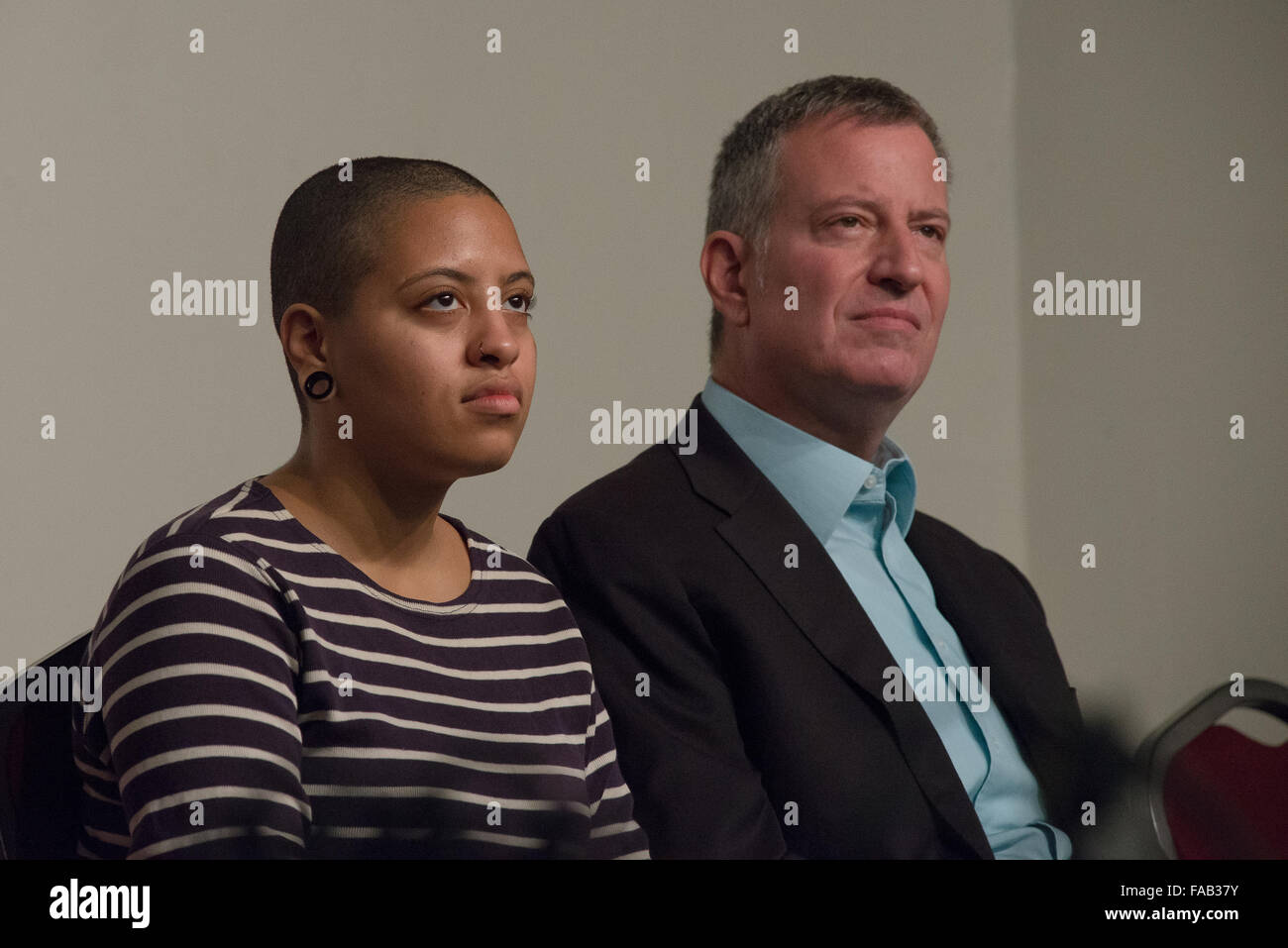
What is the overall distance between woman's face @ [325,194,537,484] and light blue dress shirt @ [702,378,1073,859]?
1.18 ft

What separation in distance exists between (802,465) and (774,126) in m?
0.34

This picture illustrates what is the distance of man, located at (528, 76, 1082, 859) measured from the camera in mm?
1174

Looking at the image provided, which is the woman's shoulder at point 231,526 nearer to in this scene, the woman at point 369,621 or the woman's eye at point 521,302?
the woman at point 369,621

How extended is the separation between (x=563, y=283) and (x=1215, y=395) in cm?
109

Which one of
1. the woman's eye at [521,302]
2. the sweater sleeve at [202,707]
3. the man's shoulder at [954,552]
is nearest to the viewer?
the sweater sleeve at [202,707]

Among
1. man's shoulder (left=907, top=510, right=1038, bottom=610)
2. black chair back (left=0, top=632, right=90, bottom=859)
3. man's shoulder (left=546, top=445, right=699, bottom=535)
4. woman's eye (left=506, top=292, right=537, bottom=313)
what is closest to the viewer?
black chair back (left=0, top=632, right=90, bottom=859)

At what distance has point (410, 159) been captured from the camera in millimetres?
1122

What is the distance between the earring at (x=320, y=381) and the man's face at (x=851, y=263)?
48 centimetres

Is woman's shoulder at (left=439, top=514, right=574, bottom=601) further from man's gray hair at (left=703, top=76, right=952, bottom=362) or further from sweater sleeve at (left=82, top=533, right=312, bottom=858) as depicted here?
man's gray hair at (left=703, top=76, right=952, bottom=362)

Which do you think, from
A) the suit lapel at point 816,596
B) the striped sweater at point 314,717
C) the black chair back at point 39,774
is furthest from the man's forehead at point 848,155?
the black chair back at point 39,774

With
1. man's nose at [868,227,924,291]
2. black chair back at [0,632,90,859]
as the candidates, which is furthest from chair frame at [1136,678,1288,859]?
black chair back at [0,632,90,859]

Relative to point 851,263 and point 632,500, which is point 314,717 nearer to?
point 632,500

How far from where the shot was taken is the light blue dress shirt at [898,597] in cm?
129

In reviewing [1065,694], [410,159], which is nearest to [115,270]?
[410,159]
